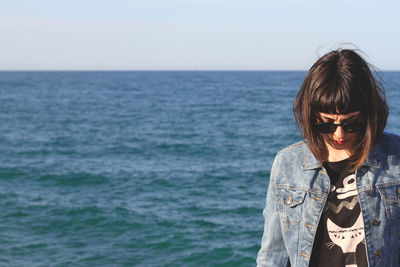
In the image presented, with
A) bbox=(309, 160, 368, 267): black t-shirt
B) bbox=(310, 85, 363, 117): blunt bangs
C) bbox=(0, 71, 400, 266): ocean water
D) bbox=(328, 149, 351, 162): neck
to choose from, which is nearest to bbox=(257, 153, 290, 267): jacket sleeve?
bbox=(309, 160, 368, 267): black t-shirt

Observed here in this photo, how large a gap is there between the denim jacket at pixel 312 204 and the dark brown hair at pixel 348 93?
10 centimetres

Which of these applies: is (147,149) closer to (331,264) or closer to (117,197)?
(117,197)

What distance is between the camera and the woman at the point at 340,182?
2.21 metres

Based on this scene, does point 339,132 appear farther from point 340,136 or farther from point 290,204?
point 290,204

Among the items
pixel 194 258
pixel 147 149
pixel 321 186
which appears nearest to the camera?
pixel 321 186

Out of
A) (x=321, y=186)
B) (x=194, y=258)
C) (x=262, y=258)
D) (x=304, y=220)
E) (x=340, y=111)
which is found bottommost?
(x=194, y=258)

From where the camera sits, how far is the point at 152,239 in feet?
42.3

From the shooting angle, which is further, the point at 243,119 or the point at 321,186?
the point at 243,119

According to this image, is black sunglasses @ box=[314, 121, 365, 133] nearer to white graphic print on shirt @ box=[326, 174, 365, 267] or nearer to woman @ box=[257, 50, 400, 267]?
woman @ box=[257, 50, 400, 267]

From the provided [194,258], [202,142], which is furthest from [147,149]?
[194,258]

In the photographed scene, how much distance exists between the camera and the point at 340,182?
7.79 ft

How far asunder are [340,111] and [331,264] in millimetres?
760

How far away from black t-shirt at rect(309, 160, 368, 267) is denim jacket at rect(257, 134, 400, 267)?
1.2 inches

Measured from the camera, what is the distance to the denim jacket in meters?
2.24
